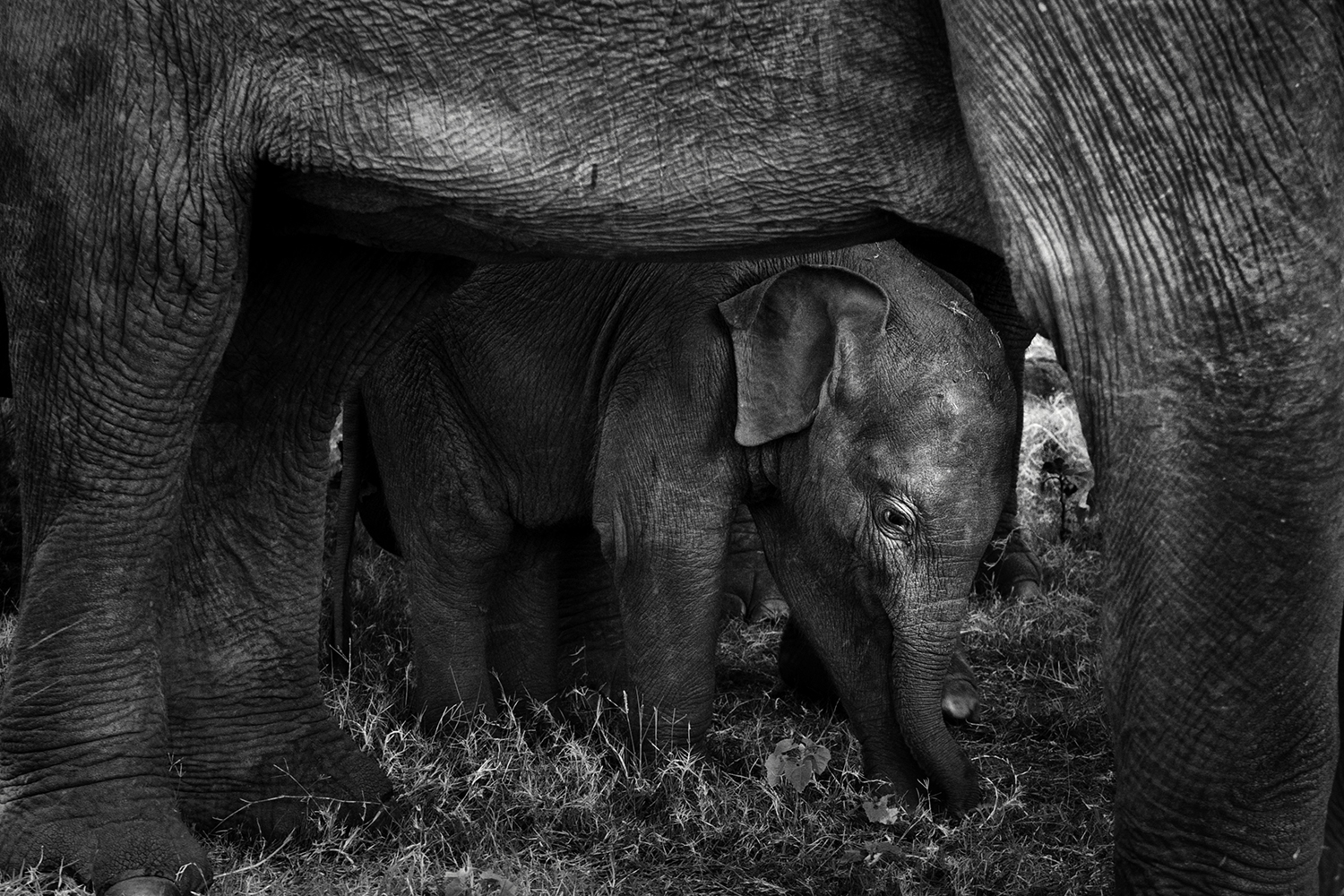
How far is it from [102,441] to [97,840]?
2.35 feet

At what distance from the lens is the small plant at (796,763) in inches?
159

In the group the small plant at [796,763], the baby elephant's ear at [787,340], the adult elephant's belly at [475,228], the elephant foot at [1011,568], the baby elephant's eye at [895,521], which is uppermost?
the adult elephant's belly at [475,228]

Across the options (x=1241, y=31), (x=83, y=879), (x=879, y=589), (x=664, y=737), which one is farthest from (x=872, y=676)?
(x=1241, y=31)

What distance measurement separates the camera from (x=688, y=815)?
3.86m

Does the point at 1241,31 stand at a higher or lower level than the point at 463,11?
lower

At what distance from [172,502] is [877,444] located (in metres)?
1.61

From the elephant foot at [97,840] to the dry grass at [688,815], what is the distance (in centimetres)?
6

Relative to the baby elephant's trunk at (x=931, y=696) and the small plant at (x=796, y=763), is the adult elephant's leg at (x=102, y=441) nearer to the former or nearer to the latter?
the small plant at (x=796, y=763)

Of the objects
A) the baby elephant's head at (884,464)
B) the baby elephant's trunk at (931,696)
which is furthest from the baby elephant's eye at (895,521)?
the baby elephant's trunk at (931,696)

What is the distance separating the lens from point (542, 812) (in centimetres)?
391

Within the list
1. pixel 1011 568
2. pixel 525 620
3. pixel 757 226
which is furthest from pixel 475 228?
pixel 1011 568

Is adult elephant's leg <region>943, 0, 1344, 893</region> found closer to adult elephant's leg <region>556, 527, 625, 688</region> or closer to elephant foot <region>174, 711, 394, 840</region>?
elephant foot <region>174, 711, 394, 840</region>

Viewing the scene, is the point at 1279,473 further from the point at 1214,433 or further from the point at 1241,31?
the point at 1241,31

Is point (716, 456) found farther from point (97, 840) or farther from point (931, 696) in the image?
point (97, 840)
